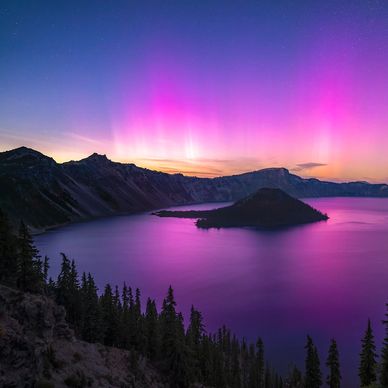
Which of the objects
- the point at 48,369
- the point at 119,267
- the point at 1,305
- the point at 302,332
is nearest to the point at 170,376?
the point at 48,369

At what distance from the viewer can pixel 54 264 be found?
584 feet

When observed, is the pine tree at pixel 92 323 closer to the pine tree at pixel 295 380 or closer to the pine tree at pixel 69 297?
the pine tree at pixel 69 297

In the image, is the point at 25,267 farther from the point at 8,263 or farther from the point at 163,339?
the point at 163,339

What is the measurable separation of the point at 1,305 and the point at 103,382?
46.7ft

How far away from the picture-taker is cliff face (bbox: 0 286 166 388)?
1088 inches

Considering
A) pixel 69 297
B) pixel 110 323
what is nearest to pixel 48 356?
pixel 110 323

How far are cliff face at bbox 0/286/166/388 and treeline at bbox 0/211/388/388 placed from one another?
4770 mm

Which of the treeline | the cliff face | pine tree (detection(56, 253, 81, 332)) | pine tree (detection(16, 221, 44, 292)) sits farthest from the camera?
pine tree (detection(56, 253, 81, 332))

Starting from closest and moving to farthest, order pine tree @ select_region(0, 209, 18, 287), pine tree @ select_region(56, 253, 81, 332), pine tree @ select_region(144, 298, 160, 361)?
pine tree @ select_region(0, 209, 18, 287)
pine tree @ select_region(144, 298, 160, 361)
pine tree @ select_region(56, 253, 81, 332)

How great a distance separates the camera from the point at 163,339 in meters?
60.2

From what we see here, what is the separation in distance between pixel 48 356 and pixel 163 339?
94.7 ft

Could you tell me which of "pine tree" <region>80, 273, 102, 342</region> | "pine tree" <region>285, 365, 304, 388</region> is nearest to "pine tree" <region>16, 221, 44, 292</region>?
"pine tree" <region>80, 273, 102, 342</region>

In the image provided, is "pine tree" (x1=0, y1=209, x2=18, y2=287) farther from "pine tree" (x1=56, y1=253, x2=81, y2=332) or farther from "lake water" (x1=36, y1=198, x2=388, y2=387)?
"lake water" (x1=36, y1=198, x2=388, y2=387)

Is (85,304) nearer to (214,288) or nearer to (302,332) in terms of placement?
(302,332)
